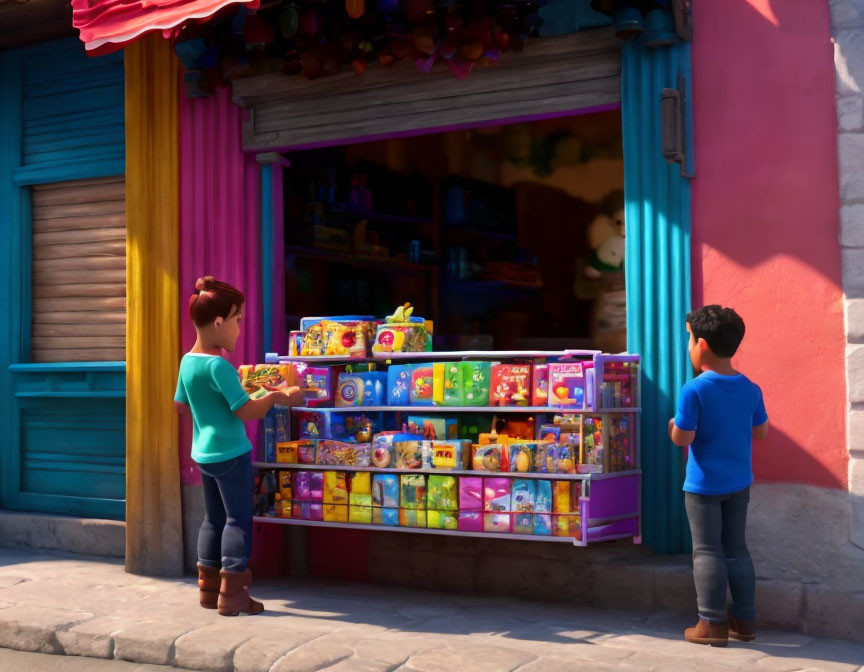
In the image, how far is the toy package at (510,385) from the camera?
591 cm

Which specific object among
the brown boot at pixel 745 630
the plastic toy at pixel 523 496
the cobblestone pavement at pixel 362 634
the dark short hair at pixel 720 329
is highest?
the dark short hair at pixel 720 329

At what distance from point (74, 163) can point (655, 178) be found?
14.6ft

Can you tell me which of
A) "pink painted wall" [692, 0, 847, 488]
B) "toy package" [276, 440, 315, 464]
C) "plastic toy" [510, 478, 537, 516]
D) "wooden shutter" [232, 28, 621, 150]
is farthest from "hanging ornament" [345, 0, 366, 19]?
"plastic toy" [510, 478, 537, 516]

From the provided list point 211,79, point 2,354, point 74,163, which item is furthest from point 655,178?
point 2,354

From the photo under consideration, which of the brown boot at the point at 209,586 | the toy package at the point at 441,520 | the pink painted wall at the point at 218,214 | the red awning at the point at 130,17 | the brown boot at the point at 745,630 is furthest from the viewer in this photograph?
the pink painted wall at the point at 218,214

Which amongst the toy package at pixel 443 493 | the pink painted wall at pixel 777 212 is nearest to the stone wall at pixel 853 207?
the pink painted wall at pixel 777 212

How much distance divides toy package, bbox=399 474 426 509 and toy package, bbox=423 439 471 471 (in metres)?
0.10

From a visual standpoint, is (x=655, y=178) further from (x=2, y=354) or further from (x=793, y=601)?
(x=2, y=354)

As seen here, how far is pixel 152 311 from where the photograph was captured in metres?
7.42

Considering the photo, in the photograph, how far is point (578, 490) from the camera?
5652 millimetres

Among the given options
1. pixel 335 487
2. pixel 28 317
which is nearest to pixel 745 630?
pixel 335 487

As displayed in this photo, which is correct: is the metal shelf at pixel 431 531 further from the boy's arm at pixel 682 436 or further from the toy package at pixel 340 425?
the boy's arm at pixel 682 436

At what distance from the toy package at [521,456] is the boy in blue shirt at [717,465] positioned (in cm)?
86

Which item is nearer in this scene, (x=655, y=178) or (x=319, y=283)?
(x=655, y=178)
